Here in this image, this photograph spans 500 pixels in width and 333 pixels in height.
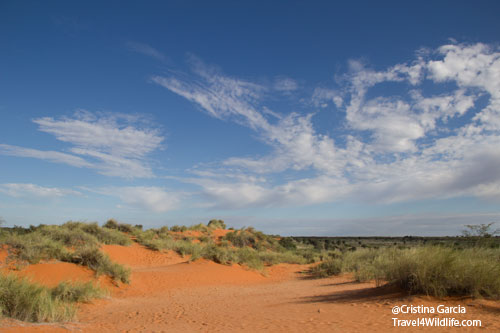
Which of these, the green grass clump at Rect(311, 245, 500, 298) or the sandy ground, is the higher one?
the green grass clump at Rect(311, 245, 500, 298)

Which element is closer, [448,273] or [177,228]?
[448,273]

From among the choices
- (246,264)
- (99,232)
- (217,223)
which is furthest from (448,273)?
(217,223)

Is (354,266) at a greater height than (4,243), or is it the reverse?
(4,243)

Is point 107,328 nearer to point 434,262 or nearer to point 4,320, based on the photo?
point 4,320

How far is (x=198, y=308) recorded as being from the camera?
399 inches

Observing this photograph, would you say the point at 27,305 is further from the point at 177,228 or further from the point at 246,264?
the point at 177,228

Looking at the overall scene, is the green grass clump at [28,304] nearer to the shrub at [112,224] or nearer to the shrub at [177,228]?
the shrub at [112,224]

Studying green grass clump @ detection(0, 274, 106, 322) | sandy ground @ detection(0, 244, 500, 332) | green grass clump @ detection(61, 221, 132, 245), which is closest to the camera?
sandy ground @ detection(0, 244, 500, 332)

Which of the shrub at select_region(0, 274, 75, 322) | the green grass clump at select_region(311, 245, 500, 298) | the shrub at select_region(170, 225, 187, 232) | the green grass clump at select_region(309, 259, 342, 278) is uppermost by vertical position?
the shrub at select_region(170, 225, 187, 232)

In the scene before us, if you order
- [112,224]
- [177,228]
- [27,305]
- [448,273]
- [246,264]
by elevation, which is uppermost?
[112,224]

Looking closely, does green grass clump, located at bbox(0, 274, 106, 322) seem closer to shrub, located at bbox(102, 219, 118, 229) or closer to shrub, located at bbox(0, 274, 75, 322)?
shrub, located at bbox(0, 274, 75, 322)

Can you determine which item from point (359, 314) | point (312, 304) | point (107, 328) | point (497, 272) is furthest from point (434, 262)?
point (107, 328)

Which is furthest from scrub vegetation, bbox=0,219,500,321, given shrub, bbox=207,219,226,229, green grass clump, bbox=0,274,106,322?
shrub, bbox=207,219,226,229

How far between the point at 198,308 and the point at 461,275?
773cm
